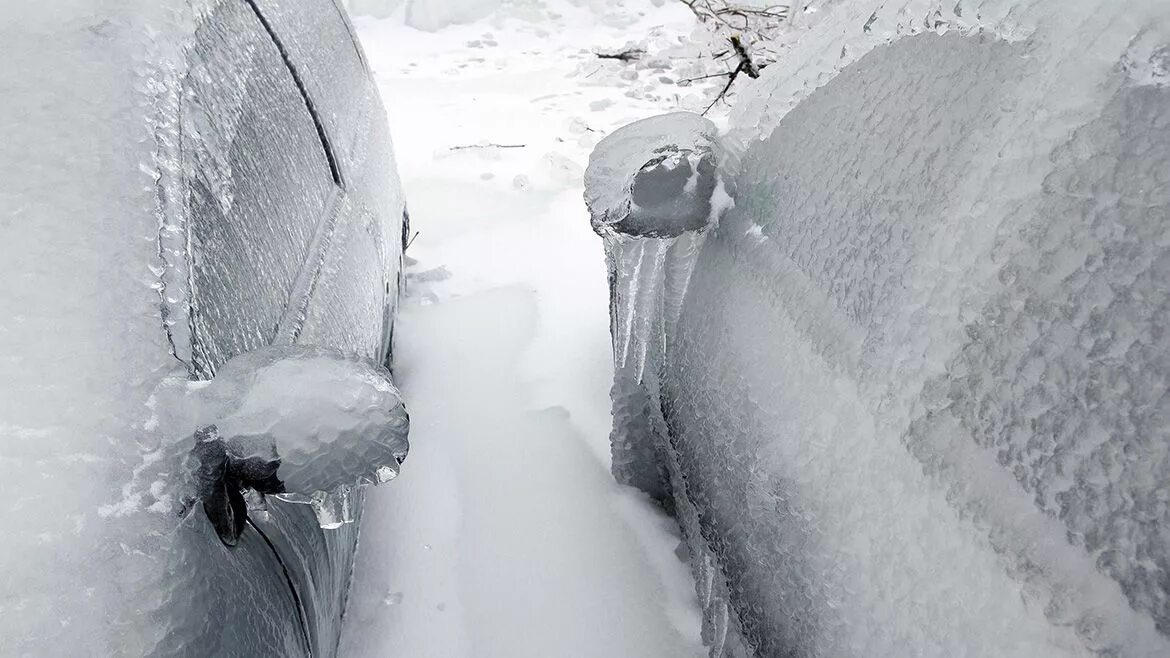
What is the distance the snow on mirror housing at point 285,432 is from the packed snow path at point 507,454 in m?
0.88

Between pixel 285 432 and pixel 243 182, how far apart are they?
56 centimetres

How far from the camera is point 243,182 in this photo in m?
1.24

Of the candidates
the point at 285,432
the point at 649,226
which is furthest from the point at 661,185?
the point at 285,432

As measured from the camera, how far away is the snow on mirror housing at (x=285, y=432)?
87 cm

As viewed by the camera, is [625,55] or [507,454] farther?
[625,55]

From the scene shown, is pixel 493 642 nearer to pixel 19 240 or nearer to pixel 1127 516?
pixel 19 240

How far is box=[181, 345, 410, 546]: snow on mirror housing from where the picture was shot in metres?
0.87

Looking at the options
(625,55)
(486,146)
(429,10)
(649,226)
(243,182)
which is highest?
(243,182)

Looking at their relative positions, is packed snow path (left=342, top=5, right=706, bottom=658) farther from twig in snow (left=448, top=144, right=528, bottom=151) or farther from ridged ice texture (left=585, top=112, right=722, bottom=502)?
ridged ice texture (left=585, top=112, right=722, bottom=502)

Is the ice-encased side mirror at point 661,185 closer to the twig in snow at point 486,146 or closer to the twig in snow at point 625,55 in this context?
the twig in snow at point 486,146

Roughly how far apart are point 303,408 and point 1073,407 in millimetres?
848

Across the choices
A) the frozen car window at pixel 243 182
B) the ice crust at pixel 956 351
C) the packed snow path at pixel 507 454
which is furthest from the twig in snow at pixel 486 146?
the ice crust at pixel 956 351

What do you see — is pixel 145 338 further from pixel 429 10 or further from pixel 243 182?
pixel 429 10

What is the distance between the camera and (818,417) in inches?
40.8
